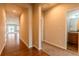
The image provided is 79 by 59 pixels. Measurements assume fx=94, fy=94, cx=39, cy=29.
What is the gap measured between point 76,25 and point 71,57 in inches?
26.3

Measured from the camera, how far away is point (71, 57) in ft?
5.53

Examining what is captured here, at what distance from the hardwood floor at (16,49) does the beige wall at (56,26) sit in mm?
395

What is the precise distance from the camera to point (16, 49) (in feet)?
6.53

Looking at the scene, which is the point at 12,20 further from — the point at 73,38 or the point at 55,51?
the point at 73,38

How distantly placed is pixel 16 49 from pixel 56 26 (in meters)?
1.00

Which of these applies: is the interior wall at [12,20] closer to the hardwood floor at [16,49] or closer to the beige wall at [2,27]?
the beige wall at [2,27]

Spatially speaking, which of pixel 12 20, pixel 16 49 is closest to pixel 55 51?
pixel 16 49

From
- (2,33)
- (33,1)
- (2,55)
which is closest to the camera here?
(33,1)

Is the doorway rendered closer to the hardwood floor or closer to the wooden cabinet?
the wooden cabinet

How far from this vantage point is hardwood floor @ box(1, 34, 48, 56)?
1848 millimetres

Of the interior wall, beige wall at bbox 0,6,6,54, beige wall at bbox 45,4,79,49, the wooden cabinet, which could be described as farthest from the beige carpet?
beige wall at bbox 0,6,6,54

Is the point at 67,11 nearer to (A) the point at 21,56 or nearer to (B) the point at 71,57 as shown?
(B) the point at 71,57

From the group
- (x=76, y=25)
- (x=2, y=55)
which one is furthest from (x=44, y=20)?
(x=2, y=55)

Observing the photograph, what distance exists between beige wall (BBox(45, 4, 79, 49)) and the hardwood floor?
395mm
